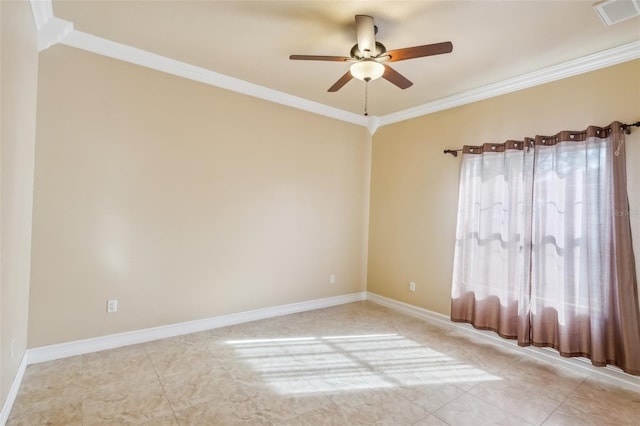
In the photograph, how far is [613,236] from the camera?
264 centimetres

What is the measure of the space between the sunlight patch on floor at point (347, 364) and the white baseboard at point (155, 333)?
508 mm

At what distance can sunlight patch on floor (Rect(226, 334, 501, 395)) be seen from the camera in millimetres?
2582

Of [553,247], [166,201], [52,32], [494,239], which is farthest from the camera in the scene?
[494,239]

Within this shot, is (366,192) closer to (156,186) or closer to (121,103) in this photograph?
(156,186)

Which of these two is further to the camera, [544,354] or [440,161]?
[440,161]

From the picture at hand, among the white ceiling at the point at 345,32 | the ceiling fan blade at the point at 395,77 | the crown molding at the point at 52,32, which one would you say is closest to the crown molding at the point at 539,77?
the white ceiling at the point at 345,32

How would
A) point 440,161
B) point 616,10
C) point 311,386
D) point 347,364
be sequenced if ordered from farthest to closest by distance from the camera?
point 440,161 → point 347,364 → point 311,386 → point 616,10

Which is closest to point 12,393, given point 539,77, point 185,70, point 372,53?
point 185,70

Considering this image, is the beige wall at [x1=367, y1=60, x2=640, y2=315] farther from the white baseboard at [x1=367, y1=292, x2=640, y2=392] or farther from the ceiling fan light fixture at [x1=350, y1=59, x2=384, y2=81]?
the ceiling fan light fixture at [x1=350, y1=59, x2=384, y2=81]

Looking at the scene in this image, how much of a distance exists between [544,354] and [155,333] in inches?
155

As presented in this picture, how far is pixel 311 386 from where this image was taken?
2.51m

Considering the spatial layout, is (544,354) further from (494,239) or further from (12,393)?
(12,393)

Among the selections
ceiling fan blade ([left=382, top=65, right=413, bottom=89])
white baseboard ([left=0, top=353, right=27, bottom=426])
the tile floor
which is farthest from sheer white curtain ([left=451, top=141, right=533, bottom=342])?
white baseboard ([left=0, top=353, right=27, bottom=426])

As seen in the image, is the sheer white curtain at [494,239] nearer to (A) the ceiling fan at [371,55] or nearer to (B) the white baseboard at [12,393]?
(A) the ceiling fan at [371,55]
